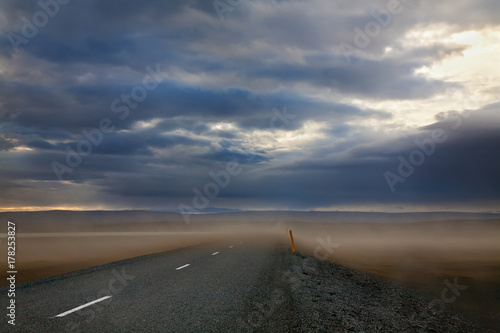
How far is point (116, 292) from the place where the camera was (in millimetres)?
10438

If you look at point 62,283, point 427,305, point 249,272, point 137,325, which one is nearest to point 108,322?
point 137,325

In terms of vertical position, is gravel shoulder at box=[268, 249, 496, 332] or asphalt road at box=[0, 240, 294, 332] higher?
asphalt road at box=[0, 240, 294, 332]

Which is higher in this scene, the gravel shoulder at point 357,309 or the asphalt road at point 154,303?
the asphalt road at point 154,303

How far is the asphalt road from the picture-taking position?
706 cm

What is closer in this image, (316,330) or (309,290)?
(316,330)

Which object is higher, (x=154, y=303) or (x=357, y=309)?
(x=154, y=303)

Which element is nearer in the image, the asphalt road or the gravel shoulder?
the asphalt road

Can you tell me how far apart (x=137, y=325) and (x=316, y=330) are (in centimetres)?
369

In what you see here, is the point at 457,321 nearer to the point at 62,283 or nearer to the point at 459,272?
the point at 62,283

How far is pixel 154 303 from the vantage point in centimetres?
898

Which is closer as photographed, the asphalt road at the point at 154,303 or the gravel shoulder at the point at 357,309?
the asphalt road at the point at 154,303

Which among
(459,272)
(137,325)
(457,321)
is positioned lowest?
(459,272)

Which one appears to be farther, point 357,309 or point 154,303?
point 357,309

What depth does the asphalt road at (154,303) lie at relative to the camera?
23.2 ft
